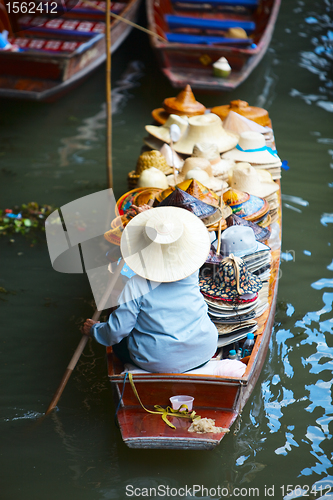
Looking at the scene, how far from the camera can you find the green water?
242 centimetres

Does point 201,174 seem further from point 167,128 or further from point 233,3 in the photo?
point 233,3

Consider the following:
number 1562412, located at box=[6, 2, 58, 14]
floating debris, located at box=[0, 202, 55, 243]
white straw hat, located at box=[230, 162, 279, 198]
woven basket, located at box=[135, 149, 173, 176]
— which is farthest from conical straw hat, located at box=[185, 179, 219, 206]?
number 1562412, located at box=[6, 2, 58, 14]

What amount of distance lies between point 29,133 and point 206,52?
7.96ft

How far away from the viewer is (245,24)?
7.32m

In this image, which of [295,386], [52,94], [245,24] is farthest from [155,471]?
[245,24]

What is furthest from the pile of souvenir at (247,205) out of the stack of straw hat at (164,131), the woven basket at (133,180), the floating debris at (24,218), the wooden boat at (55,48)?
the wooden boat at (55,48)

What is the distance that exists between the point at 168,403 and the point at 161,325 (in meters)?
0.44

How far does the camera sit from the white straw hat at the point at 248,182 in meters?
3.43

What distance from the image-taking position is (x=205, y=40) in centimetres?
677

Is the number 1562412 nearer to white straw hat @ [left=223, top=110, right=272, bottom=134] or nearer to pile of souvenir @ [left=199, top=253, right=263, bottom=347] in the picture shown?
white straw hat @ [left=223, top=110, right=272, bottom=134]

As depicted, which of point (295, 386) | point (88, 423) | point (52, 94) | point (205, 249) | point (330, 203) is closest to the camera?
point (205, 249)

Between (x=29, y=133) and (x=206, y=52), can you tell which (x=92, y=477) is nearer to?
(x=29, y=133)

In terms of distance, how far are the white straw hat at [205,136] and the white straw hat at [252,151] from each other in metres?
0.06

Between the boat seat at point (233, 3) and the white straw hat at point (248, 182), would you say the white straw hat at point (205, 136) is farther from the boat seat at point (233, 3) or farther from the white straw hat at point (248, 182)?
the boat seat at point (233, 3)
